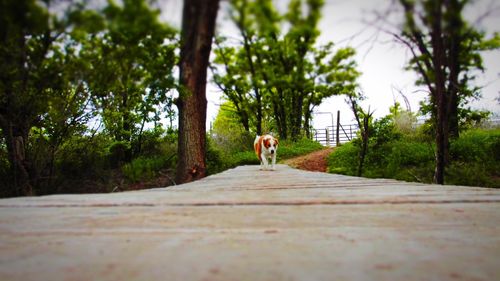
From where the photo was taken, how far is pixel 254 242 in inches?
27.5

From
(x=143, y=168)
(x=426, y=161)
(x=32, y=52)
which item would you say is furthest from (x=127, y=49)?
(x=426, y=161)

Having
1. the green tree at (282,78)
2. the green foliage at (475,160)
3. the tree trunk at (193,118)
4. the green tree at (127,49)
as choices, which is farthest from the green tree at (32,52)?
the green tree at (282,78)

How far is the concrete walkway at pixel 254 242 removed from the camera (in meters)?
0.52

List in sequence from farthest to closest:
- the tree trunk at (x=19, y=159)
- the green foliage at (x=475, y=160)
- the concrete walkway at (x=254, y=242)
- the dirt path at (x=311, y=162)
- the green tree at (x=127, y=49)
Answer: the dirt path at (x=311, y=162)
the green foliage at (x=475, y=160)
the tree trunk at (x=19, y=159)
the green tree at (x=127, y=49)
the concrete walkway at (x=254, y=242)

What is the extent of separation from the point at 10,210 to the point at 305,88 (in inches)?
710

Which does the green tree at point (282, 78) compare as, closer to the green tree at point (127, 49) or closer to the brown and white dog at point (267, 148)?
the brown and white dog at point (267, 148)

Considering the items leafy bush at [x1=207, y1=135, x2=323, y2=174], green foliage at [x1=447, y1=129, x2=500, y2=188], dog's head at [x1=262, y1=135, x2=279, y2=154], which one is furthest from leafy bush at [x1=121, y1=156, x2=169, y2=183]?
green foliage at [x1=447, y1=129, x2=500, y2=188]

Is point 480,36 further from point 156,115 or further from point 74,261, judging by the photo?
point 156,115

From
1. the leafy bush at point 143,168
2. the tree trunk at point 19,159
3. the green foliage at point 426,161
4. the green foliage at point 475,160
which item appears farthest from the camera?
the leafy bush at point 143,168

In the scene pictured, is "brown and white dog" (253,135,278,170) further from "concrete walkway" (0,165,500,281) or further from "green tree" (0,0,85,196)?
"concrete walkway" (0,165,500,281)

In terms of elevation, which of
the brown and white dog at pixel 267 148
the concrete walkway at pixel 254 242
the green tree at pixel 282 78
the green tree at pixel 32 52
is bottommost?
the concrete walkway at pixel 254 242

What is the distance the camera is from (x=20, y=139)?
5828mm

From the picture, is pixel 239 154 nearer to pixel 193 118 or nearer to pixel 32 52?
pixel 193 118

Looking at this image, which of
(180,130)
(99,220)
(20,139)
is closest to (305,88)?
(180,130)
